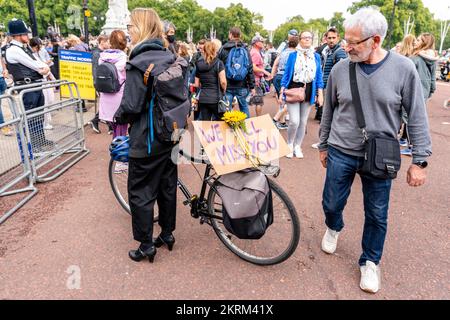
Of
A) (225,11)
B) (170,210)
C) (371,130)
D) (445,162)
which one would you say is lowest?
(445,162)

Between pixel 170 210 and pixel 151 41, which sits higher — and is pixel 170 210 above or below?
below

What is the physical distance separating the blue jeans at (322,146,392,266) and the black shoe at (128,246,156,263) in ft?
4.89

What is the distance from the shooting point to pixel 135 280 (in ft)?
8.71

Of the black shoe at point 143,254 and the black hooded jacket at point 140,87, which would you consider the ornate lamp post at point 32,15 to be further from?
the black shoe at point 143,254

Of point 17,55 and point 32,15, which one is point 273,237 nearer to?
point 17,55

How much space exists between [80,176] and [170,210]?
234 cm

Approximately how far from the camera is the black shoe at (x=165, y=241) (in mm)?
3048

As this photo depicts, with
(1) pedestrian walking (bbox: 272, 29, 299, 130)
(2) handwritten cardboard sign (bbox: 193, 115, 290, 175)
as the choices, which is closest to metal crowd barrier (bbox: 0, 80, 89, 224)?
(2) handwritten cardboard sign (bbox: 193, 115, 290, 175)

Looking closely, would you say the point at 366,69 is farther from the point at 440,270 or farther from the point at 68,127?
the point at 68,127

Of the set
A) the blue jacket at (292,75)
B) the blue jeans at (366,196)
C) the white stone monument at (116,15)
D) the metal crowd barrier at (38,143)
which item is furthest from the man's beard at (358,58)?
the white stone monument at (116,15)

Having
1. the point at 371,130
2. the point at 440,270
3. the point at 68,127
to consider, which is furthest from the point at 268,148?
the point at 68,127

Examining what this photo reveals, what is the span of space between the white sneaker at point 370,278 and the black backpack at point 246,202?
→ 85 cm

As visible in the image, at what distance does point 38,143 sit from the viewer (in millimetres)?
4477

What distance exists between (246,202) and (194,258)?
2.84 feet
